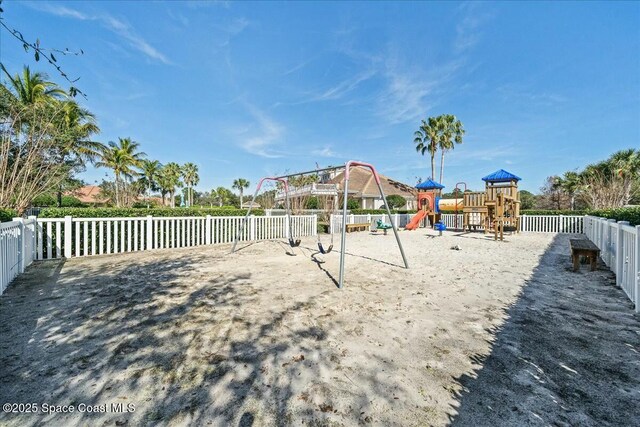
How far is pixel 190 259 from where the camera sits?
23.7ft

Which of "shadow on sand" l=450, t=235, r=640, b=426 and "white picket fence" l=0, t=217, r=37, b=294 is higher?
"white picket fence" l=0, t=217, r=37, b=294

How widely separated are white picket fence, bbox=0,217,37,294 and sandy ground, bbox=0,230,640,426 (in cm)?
29

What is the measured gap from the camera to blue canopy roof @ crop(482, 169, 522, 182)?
1507 cm

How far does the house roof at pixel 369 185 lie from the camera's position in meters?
31.0

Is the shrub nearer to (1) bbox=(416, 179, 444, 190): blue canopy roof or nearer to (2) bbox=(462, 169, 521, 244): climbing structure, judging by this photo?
(1) bbox=(416, 179, 444, 190): blue canopy roof

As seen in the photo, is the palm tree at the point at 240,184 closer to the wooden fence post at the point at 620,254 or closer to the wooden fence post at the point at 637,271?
the wooden fence post at the point at 620,254

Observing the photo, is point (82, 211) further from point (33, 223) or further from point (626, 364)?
point (626, 364)

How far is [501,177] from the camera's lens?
15.5 meters

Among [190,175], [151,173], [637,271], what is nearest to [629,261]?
[637,271]

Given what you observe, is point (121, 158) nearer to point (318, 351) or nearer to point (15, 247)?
point (15, 247)

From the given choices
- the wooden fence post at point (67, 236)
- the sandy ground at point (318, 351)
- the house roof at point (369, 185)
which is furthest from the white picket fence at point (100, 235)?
the house roof at point (369, 185)

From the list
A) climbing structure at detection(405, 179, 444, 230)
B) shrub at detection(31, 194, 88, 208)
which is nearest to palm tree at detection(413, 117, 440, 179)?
climbing structure at detection(405, 179, 444, 230)

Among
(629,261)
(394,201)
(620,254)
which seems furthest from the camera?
(394,201)

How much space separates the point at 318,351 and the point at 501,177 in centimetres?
1653
